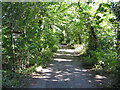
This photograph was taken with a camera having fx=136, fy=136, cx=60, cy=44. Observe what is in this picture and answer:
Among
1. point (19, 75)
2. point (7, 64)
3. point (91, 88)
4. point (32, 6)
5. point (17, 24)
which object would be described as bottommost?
point (91, 88)

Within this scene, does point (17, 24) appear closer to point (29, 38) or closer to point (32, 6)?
point (29, 38)

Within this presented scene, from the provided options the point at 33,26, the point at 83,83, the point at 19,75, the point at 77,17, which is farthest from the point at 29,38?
the point at 77,17

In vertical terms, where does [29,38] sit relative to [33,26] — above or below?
below

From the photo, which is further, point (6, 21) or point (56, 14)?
point (56, 14)

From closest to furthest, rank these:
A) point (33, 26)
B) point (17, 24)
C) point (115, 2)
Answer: point (115, 2), point (17, 24), point (33, 26)

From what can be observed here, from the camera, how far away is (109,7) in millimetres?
4516

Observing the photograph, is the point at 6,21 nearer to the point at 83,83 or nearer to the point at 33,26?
the point at 33,26

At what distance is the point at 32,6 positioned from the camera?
688 centimetres

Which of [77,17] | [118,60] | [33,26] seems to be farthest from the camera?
[77,17]

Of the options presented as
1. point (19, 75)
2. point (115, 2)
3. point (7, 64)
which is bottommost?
point (19, 75)

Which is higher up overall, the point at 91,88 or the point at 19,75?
the point at 19,75

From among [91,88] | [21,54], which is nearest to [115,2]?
[91,88]

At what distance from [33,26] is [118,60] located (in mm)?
4507

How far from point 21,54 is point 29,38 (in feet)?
2.88
